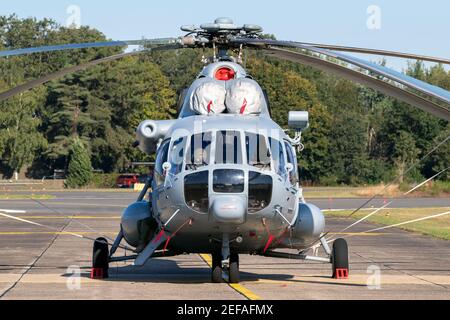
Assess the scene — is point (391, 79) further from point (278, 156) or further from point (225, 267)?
point (225, 267)

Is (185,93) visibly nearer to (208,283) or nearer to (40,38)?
(208,283)

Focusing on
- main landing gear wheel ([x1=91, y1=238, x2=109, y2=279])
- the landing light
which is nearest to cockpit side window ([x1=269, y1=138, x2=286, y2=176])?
the landing light

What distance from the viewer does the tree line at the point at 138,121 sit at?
9144cm

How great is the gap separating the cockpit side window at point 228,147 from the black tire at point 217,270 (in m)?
1.90

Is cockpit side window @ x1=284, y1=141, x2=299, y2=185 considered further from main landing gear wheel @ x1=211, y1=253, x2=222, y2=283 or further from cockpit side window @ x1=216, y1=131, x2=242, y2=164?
main landing gear wheel @ x1=211, y1=253, x2=222, y2=283

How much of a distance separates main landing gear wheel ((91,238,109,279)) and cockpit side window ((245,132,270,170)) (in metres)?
3.47

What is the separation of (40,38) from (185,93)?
346 ft

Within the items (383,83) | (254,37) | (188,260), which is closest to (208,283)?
(254,37)

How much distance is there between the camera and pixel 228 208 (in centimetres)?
1366

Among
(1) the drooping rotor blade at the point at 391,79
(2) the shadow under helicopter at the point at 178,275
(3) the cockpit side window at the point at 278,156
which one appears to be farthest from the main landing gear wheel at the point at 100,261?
(1) the drooping rotor blade at the point at 391,79

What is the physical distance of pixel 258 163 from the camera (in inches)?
568

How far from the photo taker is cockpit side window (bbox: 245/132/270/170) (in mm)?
14414

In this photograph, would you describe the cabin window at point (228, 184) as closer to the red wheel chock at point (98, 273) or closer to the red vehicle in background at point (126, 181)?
the red wheel chock at point (98, 273)

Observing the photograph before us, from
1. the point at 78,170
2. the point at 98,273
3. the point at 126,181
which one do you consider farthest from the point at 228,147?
the point at 78,170
